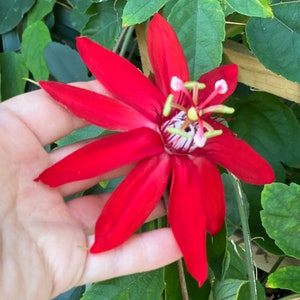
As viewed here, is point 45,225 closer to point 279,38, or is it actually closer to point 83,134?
point 83,134

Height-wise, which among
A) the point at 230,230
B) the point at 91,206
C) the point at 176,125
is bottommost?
the point at 230,230

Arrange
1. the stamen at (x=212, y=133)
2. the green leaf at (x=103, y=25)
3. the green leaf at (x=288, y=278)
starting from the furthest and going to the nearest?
1. the green leaf at (x=103, y=25)
2. the green leaf at (x=288, y=278)
3. the stamen at (x=212, y=133)

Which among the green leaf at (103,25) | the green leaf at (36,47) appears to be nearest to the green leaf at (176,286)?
the green leaf at (103,25)

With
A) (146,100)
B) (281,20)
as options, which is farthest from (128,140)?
(281,20)

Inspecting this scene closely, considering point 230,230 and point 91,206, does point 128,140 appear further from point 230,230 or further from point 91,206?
point 230,230

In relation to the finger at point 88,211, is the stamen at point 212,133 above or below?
above

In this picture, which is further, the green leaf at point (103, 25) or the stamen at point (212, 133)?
the green leaf at point (103, 25)

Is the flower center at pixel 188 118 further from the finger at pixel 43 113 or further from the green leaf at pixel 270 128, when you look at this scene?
the green leaf at pixel 270 128
